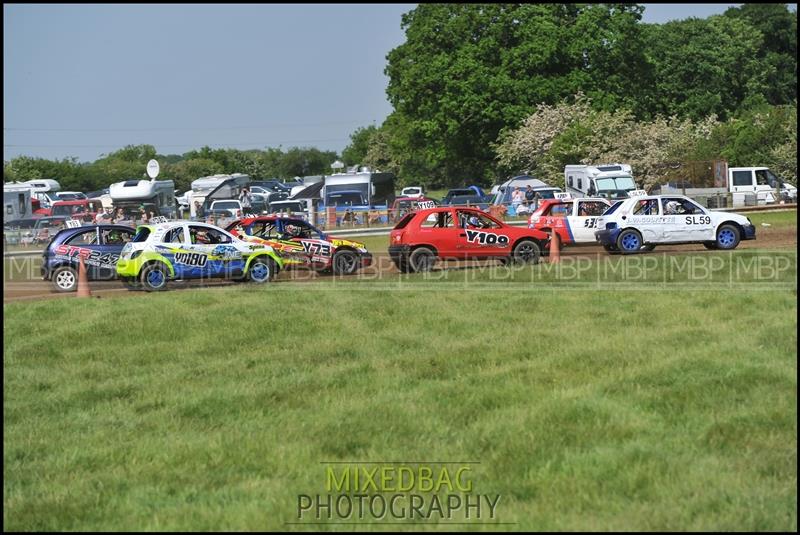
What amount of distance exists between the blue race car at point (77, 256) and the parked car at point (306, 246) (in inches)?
114

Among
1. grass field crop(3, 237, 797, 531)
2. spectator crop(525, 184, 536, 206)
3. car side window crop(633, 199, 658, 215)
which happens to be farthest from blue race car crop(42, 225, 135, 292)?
spectator crop(525, 184, 536, 206)

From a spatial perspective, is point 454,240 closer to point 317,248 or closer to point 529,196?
point 317,248

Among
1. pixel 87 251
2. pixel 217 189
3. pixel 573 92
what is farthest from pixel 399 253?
pixel 573 92

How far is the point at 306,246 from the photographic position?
884 inches

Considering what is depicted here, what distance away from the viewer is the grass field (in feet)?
24.5

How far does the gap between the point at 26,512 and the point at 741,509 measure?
5.29m

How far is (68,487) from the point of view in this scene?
8.22 meters

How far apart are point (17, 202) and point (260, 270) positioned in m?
26.2

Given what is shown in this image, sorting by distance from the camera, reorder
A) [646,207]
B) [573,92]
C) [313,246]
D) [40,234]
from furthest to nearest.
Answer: [573,92], [40,234], [646,207], [313,246]

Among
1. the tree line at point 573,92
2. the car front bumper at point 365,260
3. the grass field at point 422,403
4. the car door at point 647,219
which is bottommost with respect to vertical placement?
the grass field at point 422,403

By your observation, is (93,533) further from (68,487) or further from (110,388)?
(110,388)

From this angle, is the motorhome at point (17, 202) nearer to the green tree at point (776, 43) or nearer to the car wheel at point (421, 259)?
the car wheel at point (421, 259)

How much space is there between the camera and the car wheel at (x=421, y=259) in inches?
857

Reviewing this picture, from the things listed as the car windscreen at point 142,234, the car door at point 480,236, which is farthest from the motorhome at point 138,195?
the car door at point 480,236
